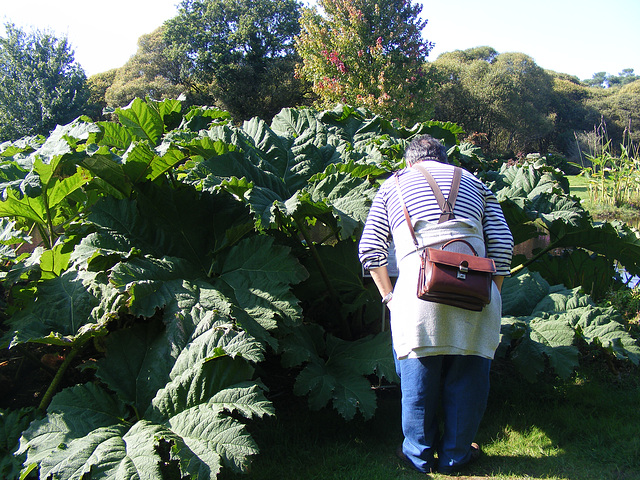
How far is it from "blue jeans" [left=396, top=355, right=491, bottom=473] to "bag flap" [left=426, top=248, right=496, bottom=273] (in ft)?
1.34

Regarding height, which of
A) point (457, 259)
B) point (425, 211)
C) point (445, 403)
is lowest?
point (445, 403)

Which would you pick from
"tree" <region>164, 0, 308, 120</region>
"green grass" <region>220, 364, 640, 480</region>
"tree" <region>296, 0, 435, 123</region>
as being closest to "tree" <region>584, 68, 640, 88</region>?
"tree" <region>164, 0, 308, 120</region>

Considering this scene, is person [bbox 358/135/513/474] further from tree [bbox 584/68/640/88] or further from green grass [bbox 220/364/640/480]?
tree [bbox 584/68/640/88]

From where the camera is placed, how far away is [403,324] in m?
2.12

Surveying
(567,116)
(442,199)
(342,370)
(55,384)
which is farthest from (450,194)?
(567,116)

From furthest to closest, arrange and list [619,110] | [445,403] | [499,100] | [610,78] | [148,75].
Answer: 1. [610,78]
2. [148,75]
3. [619,110]
4. [499,100]
5. [445,403]

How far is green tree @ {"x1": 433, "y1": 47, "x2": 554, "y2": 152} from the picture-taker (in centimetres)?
2345

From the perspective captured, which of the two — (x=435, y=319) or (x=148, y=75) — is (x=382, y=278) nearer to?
(x=435, y=319)

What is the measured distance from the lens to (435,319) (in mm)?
2053

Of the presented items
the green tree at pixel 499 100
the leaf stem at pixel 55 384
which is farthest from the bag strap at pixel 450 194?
the green tree at pixel 499 100

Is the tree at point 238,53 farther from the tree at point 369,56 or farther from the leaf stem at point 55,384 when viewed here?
the leaf stem at point 55,384

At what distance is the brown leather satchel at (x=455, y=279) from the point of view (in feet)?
6.45

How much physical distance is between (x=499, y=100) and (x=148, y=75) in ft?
60.1

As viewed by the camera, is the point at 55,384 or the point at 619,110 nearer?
the point at 55,384
